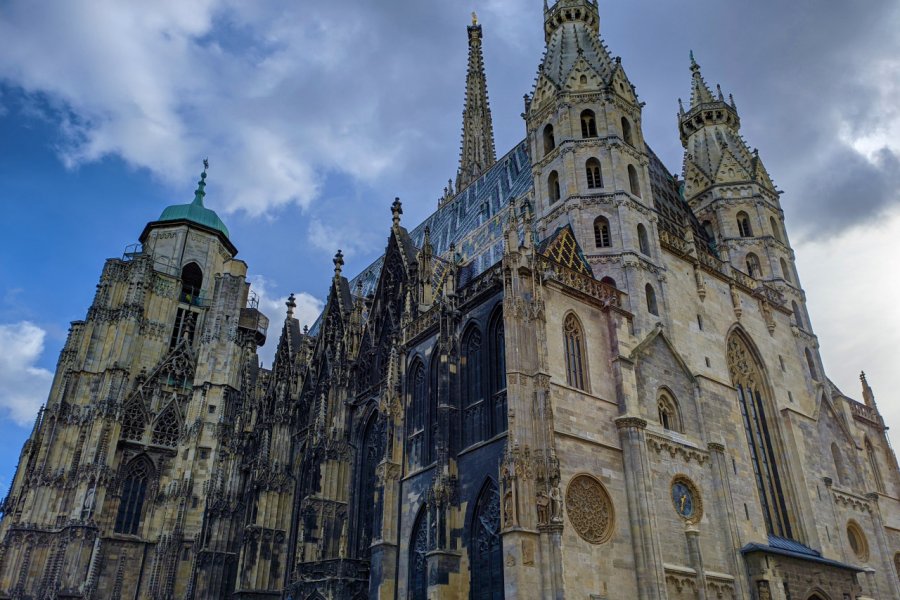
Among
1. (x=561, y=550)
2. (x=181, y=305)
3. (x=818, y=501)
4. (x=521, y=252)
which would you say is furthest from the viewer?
(x=181, y=305)

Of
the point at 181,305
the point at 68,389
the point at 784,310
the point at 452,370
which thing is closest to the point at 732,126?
the point at 784,310

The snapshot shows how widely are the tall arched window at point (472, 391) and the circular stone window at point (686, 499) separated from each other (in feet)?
23.2

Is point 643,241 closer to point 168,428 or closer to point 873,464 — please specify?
point 873,464

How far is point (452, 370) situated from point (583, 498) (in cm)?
659

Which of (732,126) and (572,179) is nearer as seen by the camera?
(572,179)

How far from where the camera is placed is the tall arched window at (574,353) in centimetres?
2353

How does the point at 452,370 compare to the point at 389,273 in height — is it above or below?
below

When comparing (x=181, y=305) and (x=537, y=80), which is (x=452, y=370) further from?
(x=181, y=305)

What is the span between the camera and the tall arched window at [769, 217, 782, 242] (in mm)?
37625

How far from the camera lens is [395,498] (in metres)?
25.9

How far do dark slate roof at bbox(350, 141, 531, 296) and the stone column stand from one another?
1026 cm

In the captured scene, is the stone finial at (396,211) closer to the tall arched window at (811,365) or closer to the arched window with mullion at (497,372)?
the arched window with mullion at (497,372)

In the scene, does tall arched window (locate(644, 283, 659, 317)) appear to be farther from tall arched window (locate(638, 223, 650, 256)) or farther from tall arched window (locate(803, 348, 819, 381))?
tall arched window (locate(803, 348, 819, 381))

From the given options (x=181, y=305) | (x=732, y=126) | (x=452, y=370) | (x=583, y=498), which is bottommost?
(x=583, y=498)
